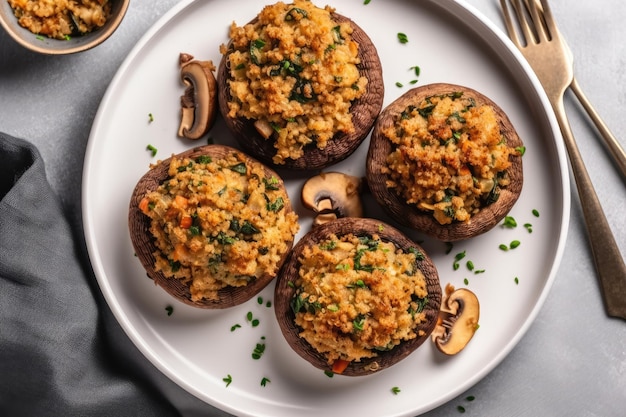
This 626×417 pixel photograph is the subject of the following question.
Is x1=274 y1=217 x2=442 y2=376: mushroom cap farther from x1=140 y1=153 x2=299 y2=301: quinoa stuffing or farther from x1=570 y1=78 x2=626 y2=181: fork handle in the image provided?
x1=570 y1=78 x2=626 y2=181: fork handle

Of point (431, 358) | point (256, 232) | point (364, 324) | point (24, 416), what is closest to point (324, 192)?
point (256, 232)

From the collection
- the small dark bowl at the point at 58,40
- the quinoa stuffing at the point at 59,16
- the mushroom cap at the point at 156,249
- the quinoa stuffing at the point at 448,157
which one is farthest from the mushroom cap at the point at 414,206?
the quinoa stuffing at the point at 59,16

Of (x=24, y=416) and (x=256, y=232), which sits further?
(x=24, y=416)

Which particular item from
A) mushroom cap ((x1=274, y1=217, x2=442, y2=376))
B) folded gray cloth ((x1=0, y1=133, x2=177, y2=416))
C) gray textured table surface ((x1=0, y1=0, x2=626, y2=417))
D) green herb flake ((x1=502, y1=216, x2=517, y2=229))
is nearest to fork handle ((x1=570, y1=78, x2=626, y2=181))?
gray textured table surface ((x1=0, y1=0, x2=626, y2=417))

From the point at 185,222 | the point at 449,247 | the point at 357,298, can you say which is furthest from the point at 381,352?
the point at 185,222

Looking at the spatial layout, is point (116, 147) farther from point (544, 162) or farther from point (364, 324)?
point (544, 162)
